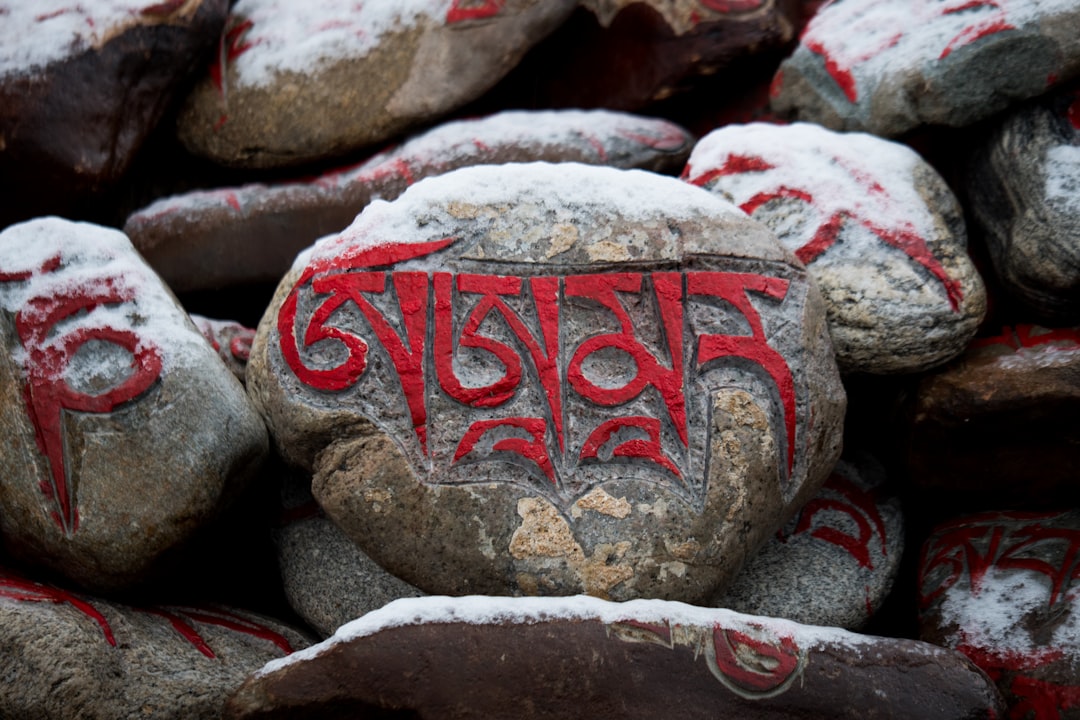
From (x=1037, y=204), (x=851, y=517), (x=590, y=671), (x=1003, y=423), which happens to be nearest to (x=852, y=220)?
(x=1037, y=204)

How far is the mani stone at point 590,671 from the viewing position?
1548mm

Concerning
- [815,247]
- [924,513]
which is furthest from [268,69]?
[924,513]

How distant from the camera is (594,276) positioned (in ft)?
6.28

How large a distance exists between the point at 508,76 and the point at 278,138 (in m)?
0.61

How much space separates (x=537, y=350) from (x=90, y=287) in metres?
0.78

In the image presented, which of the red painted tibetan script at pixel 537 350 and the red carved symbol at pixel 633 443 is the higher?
the red painted tibetan script at pixel 537 350

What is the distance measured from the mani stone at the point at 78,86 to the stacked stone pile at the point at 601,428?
0.04 feet

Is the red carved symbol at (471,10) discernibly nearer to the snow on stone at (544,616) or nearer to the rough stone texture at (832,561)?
the rough stone texture at (832,561)

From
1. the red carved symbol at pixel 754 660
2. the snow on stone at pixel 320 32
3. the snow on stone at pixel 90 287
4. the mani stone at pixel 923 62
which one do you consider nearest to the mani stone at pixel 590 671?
the red carved symbol at pixel 754 660

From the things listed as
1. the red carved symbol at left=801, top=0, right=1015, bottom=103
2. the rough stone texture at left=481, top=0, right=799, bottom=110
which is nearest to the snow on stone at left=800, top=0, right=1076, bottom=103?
the red carved symbol at left=801, top=0, right=1015, bottom=103

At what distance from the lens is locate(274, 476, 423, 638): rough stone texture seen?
2021 mm

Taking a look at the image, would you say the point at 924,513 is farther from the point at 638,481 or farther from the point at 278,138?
the point at 278,138

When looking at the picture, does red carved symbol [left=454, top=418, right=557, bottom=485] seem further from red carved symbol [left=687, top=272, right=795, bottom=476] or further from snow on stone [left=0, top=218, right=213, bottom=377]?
snow on stone [left=0, top=218, right=213, bottom=377]

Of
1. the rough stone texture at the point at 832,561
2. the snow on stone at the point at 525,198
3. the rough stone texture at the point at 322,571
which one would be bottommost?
the rough stone texture at the point at 832,561
